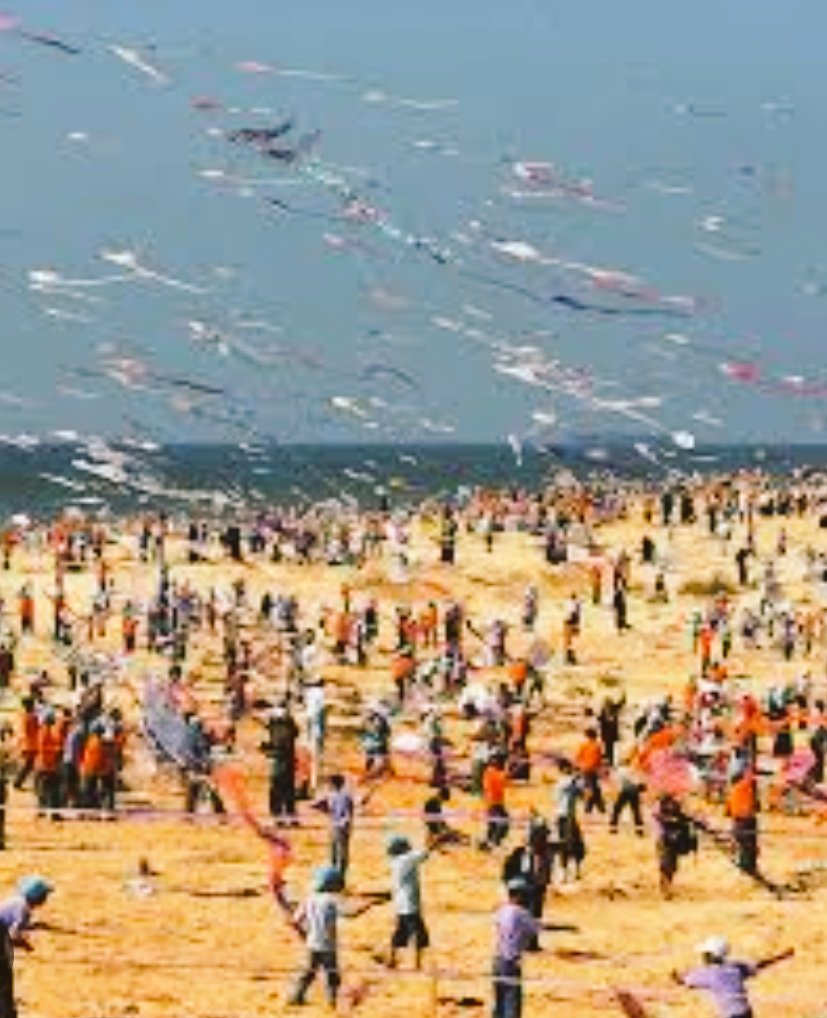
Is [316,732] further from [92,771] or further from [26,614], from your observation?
[26,614]

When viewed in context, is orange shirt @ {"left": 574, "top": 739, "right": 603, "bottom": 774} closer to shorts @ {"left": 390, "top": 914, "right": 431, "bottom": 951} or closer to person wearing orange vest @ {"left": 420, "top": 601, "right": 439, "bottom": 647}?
shorts @ {"left": 390, "top": 914, "right": 431, "bottom": 951}

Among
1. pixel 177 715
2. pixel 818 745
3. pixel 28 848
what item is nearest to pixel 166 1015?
pixel 28 848

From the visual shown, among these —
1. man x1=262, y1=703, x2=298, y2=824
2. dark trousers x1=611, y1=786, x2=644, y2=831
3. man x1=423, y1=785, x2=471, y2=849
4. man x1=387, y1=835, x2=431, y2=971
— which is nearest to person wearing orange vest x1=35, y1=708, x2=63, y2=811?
man x1=262, y1=703, x2=298, y2=824

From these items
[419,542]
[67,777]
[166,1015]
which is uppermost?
[419,542]

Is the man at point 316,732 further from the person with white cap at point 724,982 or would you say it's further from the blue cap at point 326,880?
the person with white cap at point 724,982

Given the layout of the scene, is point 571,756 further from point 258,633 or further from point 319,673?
point 258,633

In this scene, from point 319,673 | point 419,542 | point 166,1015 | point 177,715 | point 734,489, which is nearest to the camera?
point 166,1015

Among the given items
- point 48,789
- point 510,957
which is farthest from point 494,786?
point 510,957
